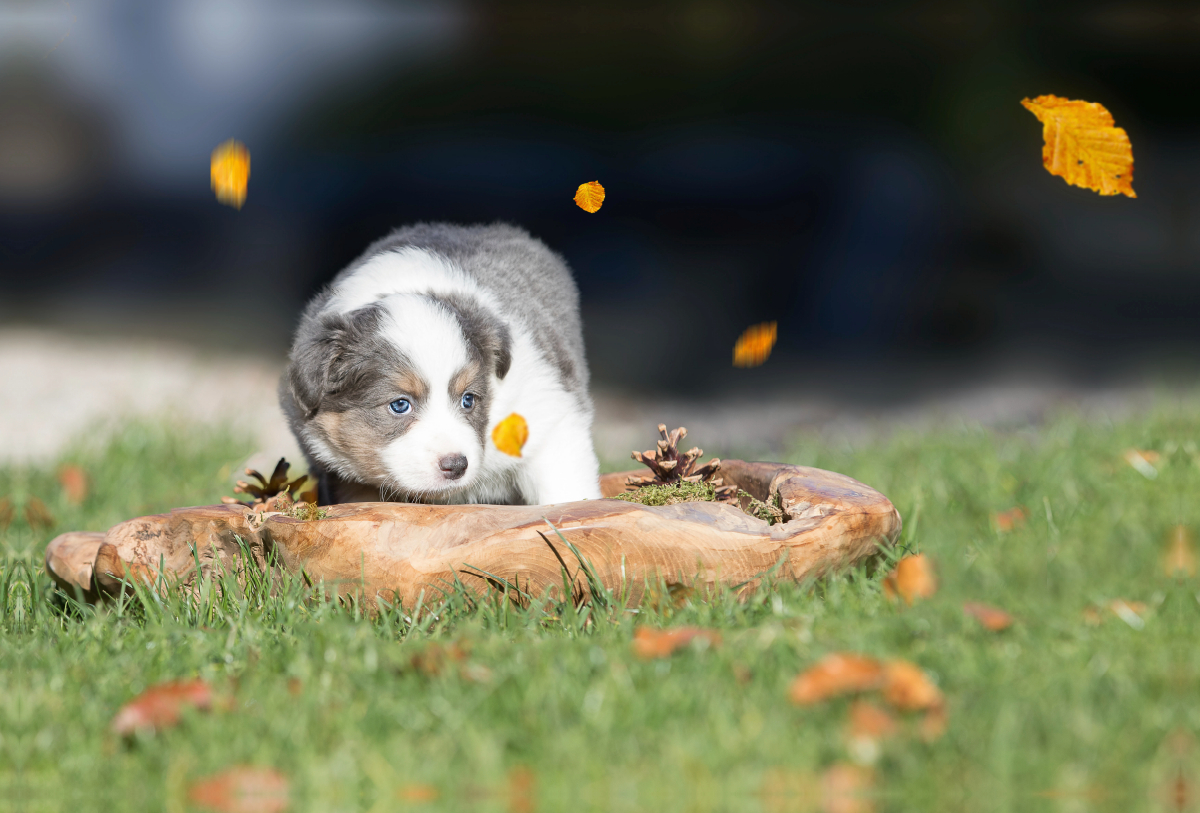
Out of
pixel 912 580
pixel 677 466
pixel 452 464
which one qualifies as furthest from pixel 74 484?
pixel 912 580

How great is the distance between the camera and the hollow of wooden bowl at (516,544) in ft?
8.68

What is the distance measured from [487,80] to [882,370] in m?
3.84

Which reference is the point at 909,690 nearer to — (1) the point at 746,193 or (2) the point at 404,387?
(2) the point at 404,387

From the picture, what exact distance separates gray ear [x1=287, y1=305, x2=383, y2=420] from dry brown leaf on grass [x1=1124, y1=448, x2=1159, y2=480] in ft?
10.1

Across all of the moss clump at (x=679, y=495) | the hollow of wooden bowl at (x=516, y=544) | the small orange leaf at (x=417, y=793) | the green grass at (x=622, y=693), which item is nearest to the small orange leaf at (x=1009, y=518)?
the green grass at (x=622, y=693)

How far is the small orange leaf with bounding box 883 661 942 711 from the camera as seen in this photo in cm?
181

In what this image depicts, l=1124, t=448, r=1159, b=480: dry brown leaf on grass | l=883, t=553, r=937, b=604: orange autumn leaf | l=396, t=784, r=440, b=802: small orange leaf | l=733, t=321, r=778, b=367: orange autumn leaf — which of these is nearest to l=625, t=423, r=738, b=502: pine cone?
l=883, t=553, r=937, b=604: orange autumn leaf

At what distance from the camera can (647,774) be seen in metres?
1.69

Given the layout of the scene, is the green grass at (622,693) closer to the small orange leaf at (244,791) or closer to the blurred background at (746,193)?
the small orange leaf at (244,791)

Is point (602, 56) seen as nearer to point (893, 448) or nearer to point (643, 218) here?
point (643, 218)

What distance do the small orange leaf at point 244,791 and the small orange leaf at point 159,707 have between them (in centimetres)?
28

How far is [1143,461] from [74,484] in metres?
5.16

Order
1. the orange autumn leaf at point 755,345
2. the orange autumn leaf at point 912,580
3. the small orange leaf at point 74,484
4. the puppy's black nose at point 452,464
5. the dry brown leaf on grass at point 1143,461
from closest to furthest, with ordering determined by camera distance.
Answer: the orange autumn leaf at point 912,580
the puppy's black nose at point 452,464
the dry brown leaf on grass at point 1143,461
the small orange leaf at point 74,484
the orange autumn leaf at point 755,345

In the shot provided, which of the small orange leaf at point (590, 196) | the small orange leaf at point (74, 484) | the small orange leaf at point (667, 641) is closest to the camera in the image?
the small orange leaf at point (667, 641)
